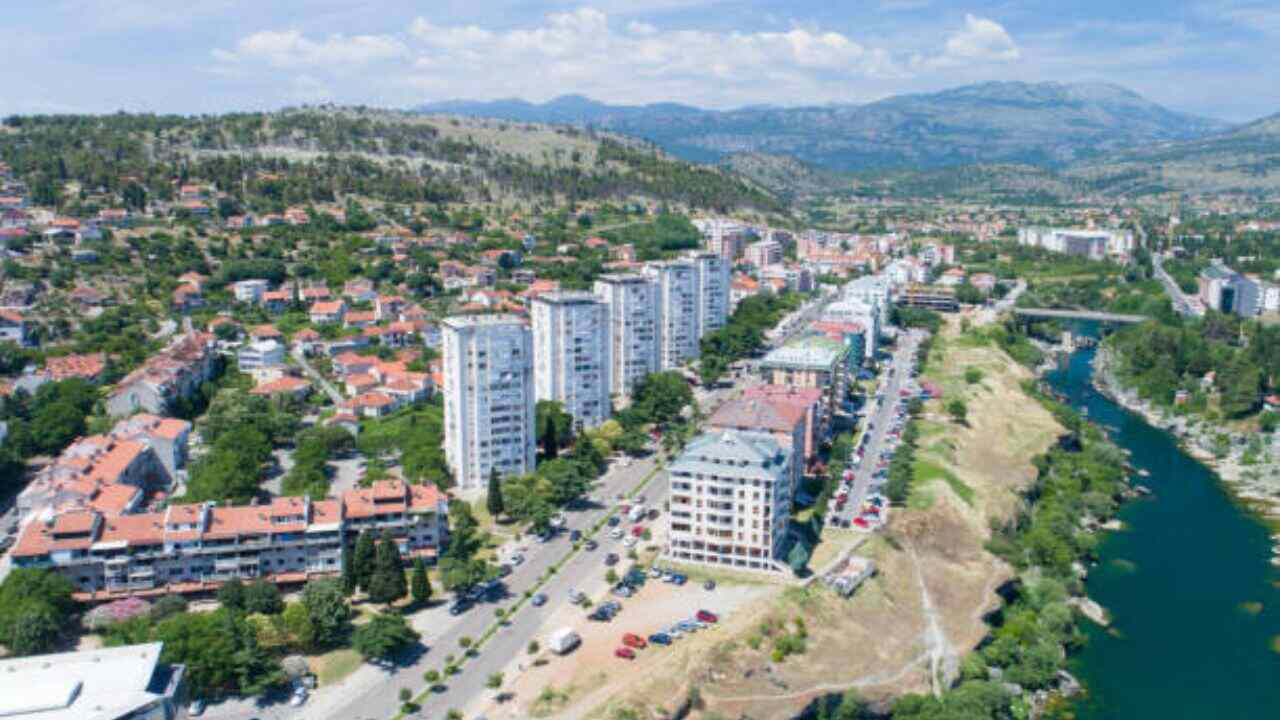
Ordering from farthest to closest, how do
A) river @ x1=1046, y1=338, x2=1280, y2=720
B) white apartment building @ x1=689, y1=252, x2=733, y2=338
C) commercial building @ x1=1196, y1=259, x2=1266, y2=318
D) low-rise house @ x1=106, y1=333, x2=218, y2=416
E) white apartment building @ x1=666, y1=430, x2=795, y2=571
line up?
commercial building @ x1=1196, y1=259, x2=1266, y2=318 → white apartment building @ x1=689, y1=252, x2=733, y2=338 → low-rise house @ x1=106, y1=333, x2=218, y2=416 → white apartment building @ x1=666, y1=430, x2=795, y2=571 → river @ x1=1046, y1=338, x2=1280, y2=720

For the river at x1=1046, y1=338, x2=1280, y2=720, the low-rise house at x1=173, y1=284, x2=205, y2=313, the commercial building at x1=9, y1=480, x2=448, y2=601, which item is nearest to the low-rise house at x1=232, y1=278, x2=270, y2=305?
the low-rise house at x1=173, y1=284, x2=205, y2=313

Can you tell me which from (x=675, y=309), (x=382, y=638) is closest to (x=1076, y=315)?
(x=675, y=309)

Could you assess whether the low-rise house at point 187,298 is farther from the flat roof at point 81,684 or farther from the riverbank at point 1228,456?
the riverbank at point 1228,456

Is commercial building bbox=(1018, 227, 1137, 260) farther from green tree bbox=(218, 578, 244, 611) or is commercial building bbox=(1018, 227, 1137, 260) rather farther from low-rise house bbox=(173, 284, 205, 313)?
green tree bbox=(218, 578, 244, 611)

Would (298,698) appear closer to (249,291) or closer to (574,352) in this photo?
(574,352)

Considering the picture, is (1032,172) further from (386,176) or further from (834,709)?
(834,709)

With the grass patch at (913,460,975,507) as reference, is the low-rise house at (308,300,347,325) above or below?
above

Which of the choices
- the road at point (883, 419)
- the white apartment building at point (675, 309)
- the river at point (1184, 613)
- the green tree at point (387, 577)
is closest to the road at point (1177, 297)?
the road at point (883, 419)
